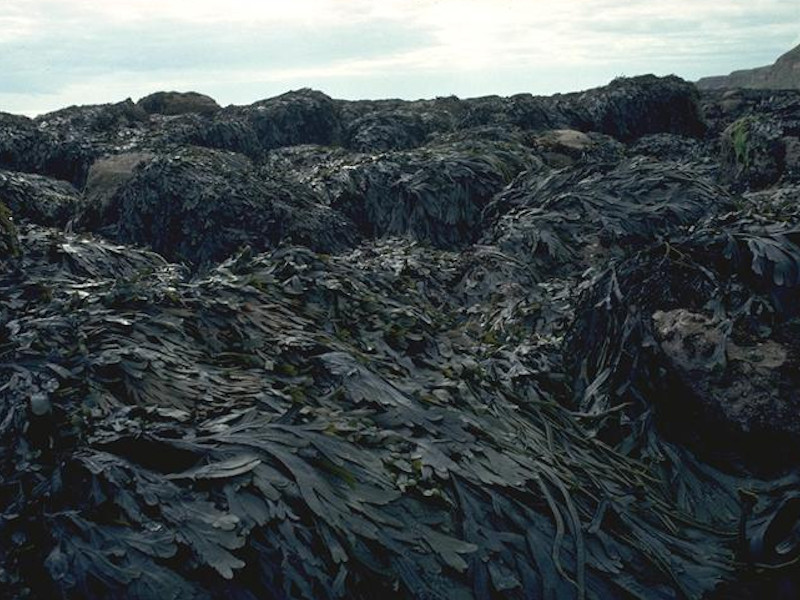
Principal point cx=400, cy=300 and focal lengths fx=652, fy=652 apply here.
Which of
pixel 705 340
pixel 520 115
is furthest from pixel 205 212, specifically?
pixel 520 115

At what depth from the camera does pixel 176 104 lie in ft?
58.2

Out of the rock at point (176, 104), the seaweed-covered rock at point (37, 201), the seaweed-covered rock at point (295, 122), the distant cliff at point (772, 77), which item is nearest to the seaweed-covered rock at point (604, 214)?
the seaweed-covered rock at point (37, 201)

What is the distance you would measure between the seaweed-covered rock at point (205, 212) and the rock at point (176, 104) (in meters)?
10.2

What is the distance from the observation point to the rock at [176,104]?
17.6m

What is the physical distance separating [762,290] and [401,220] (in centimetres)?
473

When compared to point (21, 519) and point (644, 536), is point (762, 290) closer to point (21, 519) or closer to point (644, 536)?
point (644, 536)

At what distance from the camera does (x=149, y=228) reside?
7555 millimetres

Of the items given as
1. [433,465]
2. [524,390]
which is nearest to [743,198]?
[524,390]

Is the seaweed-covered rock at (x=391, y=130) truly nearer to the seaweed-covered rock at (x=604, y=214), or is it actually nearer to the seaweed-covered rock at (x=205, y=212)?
the seaweed-covered rock at (x=205, y=212)

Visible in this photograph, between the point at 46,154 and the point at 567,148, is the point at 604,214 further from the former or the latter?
the point at 46,154

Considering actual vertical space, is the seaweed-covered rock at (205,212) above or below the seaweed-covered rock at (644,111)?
below

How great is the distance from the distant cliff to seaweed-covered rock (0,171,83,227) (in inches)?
2346

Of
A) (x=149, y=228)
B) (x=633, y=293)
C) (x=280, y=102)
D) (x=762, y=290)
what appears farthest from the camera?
(x=280, y=102)

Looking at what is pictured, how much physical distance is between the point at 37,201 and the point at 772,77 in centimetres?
6877
